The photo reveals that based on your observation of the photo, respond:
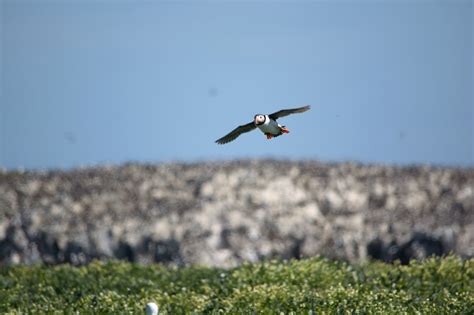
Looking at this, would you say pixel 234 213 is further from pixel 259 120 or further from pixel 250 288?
pixel 259 120

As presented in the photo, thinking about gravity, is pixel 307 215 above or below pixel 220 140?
below

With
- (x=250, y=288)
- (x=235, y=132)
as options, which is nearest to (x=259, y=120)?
(x=235, y=132)

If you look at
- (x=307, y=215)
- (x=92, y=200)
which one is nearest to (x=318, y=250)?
(x=307, y=215)

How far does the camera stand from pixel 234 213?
43.4 metres

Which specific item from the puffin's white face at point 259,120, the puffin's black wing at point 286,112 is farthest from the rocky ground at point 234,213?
the puffin's white face at point 259,120

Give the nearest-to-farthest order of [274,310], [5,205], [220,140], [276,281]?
[274,310], [220,140], [276,281], [5,205]

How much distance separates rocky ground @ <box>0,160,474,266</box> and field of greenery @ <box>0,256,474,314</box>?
13689 millimetres

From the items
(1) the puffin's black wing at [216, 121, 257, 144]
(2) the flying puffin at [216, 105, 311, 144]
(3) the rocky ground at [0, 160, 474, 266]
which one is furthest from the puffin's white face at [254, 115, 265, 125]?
(3) the rocky ground at [0, 160, 474, 266]

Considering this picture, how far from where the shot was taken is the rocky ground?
41.3 metres

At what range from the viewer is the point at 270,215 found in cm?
4388

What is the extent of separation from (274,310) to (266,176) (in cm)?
2622

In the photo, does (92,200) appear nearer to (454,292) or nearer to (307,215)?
(307,215)

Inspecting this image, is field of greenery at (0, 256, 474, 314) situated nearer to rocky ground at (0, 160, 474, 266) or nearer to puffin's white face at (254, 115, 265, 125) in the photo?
puffin's white face at (254, 115, 265, 125)

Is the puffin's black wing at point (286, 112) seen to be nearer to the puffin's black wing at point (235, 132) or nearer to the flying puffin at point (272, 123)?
the flying puffin at point (272, 123)
